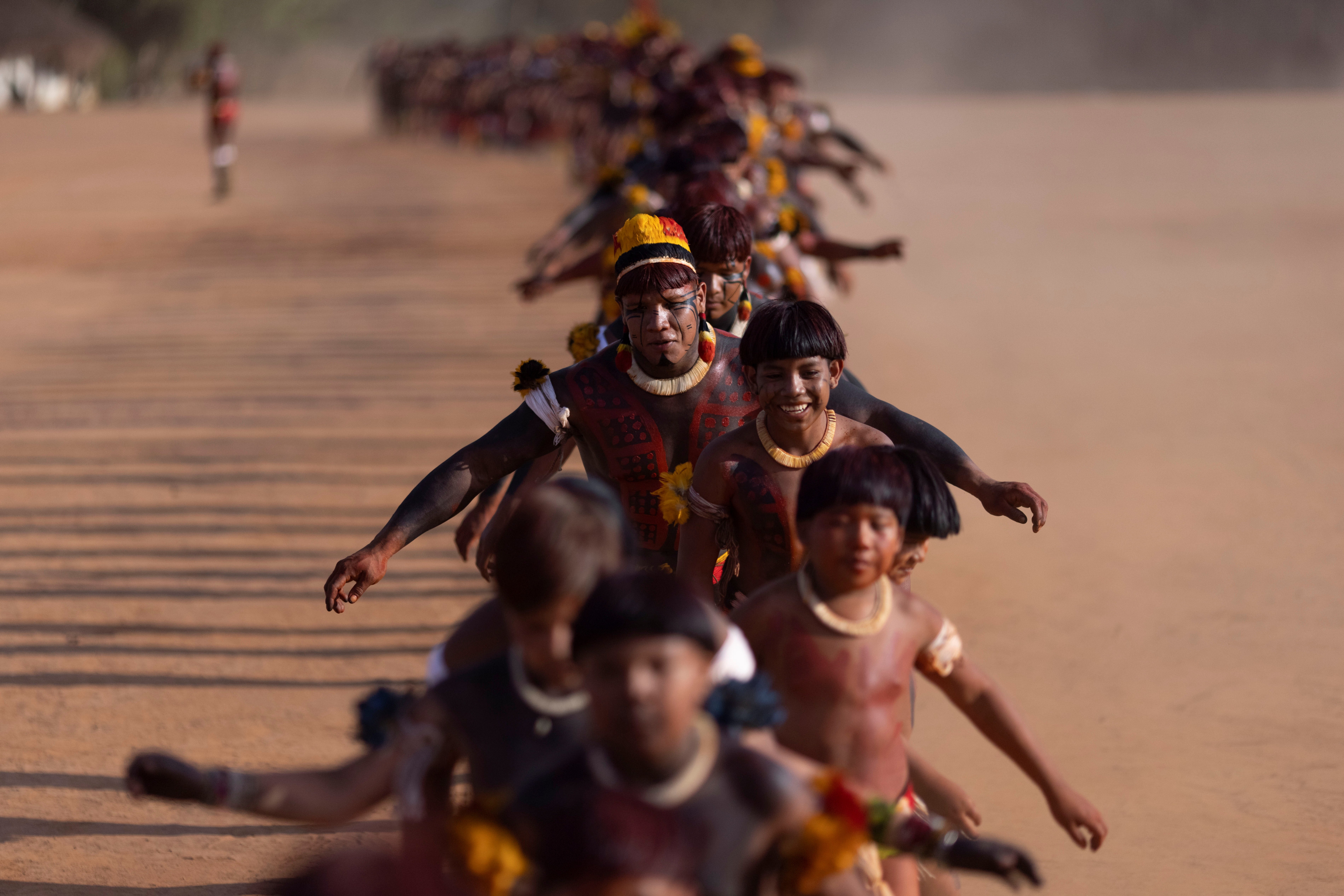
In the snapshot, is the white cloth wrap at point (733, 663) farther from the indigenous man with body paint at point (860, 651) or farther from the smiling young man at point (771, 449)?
the smiling young man at point (771, 449)

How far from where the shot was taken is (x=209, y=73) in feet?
73.0

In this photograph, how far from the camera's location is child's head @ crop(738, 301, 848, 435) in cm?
381

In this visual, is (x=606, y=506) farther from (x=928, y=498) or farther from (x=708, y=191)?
(x=708, y=191)

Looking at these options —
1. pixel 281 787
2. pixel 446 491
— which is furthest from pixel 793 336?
pixel 281 787

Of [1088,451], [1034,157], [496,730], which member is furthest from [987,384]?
[1034,157]

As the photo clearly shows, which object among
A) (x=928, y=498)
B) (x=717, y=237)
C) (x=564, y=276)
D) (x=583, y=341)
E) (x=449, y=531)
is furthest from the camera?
(x=449, y=531)

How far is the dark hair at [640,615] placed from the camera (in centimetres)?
235

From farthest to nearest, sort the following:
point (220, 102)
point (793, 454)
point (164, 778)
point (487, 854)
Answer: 1. point (220, 102)
2. point (793, 454)
3. point (164, 778)
4. point (487, 854)

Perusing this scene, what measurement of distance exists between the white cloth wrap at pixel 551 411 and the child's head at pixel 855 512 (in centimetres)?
140

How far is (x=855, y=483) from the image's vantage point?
306cm

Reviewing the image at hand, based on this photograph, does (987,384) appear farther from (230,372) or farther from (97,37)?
(97,37)

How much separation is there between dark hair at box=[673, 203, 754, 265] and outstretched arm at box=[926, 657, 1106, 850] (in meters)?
2.07

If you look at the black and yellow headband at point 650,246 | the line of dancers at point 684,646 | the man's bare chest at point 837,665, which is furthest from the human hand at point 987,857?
the black and yellow headband at point 650,246

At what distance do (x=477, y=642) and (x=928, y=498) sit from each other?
1.01 meters
